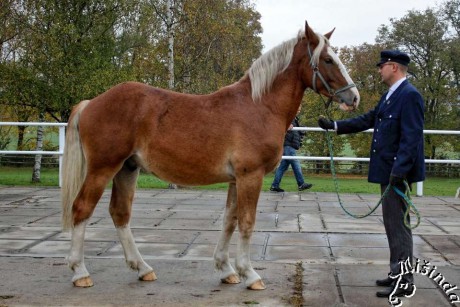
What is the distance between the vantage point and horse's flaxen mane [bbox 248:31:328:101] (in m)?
4.57

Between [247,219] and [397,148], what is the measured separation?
4.28 ft

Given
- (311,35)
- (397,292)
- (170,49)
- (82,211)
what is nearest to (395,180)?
(397,292)

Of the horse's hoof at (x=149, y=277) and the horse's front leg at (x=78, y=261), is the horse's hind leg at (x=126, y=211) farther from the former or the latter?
the horse's front leg at (x=78, y=261)

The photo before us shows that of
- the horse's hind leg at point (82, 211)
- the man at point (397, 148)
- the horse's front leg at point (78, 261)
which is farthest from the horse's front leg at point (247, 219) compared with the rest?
the horse's front leg at point (78, 261)

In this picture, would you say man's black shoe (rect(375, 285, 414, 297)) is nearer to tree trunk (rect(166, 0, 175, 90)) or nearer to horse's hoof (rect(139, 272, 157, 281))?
horse's hoof (rect(139, 272, 157, 281))

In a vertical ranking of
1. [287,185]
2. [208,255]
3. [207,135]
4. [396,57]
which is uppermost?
[396,57]

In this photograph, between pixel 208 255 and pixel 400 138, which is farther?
pixel 208 255

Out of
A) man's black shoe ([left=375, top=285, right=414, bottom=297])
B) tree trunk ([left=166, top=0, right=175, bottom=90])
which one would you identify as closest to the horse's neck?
man's black shoe ([left=375, top=285, right=414, bottom=297])

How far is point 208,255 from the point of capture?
18.4 ft

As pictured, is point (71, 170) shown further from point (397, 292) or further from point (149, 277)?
point (397, 292)

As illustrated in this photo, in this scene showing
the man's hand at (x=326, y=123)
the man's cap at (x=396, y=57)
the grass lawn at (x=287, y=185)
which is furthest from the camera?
the grass lawn at (x=287, y=185)

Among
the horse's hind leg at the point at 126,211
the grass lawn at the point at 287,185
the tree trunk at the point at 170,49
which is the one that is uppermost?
the tree trunk at the point at 170,49

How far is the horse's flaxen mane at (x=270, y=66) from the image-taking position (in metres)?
4.57

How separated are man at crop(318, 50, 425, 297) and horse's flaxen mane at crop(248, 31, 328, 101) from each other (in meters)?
0.75
